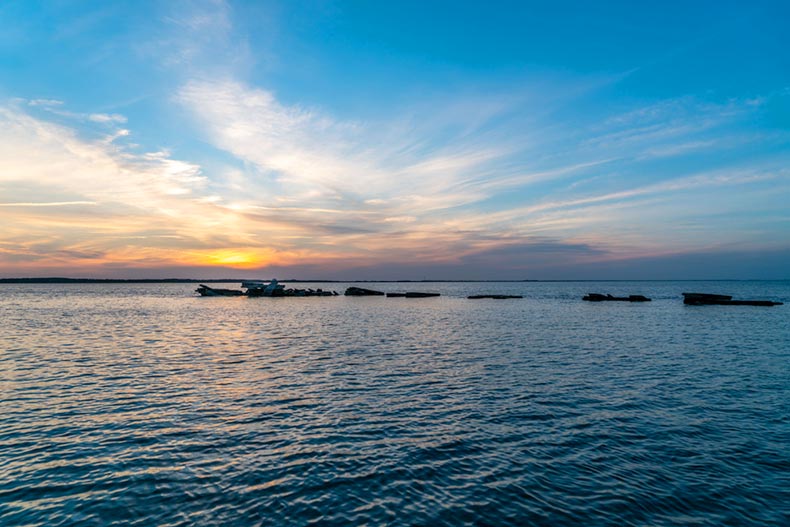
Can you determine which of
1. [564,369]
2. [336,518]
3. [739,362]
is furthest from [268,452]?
[739,362]

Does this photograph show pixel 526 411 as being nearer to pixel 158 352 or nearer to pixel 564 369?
pixel 564 369

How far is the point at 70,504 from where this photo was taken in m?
11.0

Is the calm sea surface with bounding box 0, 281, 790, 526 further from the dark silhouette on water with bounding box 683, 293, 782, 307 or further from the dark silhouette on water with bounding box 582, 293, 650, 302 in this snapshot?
the dark silhouette on water with bounding box 582, 293, 650, 302

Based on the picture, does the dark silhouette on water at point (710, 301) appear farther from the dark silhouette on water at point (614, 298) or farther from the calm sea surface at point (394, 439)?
the calm sea surface at point (394, 439)

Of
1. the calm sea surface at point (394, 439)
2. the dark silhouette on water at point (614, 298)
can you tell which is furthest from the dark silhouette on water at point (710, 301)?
the calm sea surface at point (394, 439)

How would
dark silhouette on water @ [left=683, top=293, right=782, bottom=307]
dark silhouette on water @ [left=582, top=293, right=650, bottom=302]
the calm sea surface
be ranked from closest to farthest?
1. the calm sea surface
2. dark silhouette on water @ [left=683, top=293, right=782, bottom=307]
3. dark silhouette on water @ [left=582, top=293, right=650, bottom=302]

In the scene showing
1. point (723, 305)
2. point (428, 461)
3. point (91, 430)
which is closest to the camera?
point (428, 461)

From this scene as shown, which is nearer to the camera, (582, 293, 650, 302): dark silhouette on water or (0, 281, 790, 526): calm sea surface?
(0, 281, 790, 526): calm sea surface

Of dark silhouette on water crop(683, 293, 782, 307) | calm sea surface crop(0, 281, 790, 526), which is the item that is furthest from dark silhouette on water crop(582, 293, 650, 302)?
calm sea surface crop(0, 281, 790, 526)

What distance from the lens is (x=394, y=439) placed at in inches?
612

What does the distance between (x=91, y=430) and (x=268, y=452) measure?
777 centimetres

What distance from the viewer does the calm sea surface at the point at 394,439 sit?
35.8ft

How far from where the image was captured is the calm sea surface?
35.8ft

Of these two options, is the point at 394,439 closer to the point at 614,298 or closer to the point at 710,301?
the point at 710,301
